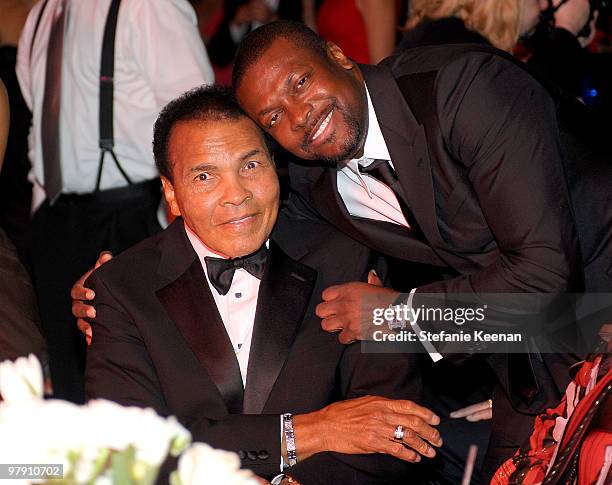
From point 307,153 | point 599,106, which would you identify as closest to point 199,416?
point 307,153

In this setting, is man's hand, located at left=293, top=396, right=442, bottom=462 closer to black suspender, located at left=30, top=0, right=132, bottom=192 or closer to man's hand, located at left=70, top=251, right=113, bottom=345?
man's hand, located at left=70, top=251, right=113, bottom=345

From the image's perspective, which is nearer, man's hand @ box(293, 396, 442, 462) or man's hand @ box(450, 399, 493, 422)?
man's hand @ box(293, 396, 442, 462)

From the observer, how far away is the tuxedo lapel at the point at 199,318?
8.95ft

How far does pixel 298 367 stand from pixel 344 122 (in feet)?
2.26

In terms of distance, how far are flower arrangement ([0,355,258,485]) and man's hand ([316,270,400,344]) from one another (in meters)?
1.23

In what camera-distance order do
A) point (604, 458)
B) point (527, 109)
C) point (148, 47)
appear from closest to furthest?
point (604, 458) → point (527, 109) → point (148, 47)

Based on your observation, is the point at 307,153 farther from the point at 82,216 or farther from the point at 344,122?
the point at 82,216

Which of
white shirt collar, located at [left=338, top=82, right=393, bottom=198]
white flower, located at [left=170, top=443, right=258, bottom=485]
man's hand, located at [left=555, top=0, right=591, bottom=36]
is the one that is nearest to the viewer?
white flower, located at [left=170, top=443, right=258, bottom=485]

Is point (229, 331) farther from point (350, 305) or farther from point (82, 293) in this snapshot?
point (82, 293)

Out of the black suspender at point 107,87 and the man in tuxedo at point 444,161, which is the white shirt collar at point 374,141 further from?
the black suspender at point 107,87

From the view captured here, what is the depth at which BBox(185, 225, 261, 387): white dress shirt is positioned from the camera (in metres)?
2.80

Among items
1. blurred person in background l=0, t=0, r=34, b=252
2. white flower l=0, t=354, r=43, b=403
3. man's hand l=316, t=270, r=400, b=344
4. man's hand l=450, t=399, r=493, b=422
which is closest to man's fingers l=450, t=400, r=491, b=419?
man's hand l=450, t=399, r=493, b=422

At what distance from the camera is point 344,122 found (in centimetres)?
281

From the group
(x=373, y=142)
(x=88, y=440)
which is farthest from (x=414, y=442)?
(x=88, y=440)
